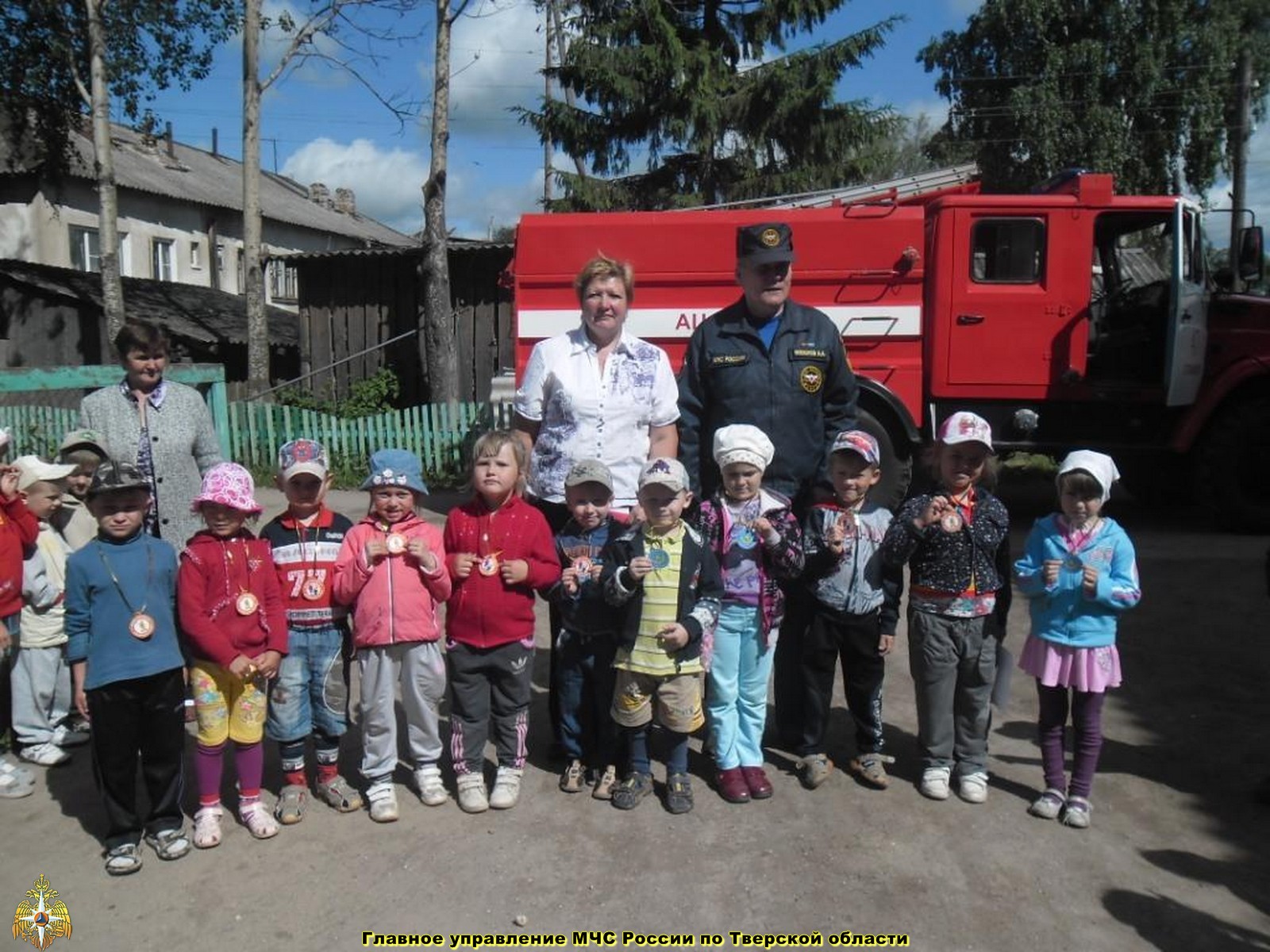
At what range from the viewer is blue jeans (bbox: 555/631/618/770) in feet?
Answer: 12.0

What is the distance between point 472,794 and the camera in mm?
3533

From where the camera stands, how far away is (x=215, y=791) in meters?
3.34

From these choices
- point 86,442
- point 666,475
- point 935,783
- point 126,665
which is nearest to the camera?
point 126,665

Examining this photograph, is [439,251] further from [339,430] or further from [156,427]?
[156,427]

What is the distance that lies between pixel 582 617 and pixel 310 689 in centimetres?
100

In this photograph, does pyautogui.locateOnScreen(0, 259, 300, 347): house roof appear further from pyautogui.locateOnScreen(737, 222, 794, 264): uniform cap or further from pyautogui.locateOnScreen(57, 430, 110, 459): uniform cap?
pyautogui.locateOnScreen(737, 222, 794, 264): uniform cap

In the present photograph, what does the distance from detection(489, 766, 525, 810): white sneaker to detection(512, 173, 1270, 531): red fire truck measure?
4542 mm

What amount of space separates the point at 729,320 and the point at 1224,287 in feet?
19.0

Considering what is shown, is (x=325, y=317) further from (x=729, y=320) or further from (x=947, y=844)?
(x=947, y=844)

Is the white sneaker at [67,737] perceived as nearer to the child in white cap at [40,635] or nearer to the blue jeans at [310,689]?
the child in white cap at [40,635]

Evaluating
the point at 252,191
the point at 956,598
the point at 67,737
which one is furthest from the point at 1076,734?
the point at 252,191

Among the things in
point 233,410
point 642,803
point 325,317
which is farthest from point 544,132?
point 642,803

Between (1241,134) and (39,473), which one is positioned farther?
(1241,134)

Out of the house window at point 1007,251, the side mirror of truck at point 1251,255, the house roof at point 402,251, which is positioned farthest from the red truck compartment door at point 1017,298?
the house roof at point 402,251
